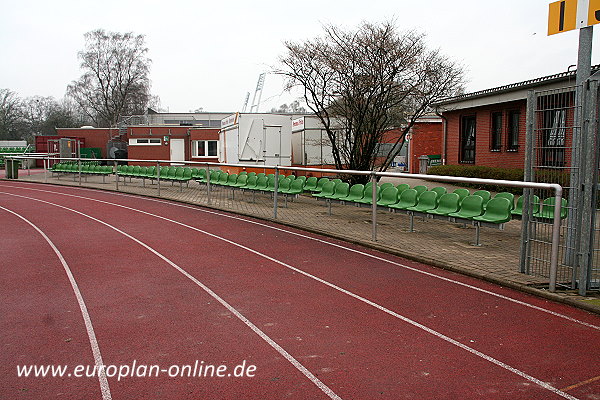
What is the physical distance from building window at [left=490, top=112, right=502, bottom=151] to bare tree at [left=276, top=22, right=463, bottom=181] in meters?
3.81

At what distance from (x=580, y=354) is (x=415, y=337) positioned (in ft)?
4.72

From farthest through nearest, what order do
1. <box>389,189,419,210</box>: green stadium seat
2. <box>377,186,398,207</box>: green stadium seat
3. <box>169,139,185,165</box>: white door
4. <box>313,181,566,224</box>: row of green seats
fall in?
<box>169,139,185,165</box>: white door → <box>377,186,398,207</box>: green stadium seat → <box>389,189,419,210</box>: green stadium seat → <box>313,181,566,224</box>: row of green seats

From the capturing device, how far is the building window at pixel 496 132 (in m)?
21.1

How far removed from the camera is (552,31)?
753cm

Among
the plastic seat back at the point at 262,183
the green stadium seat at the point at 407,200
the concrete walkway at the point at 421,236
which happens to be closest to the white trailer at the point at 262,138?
the concrete walkway at the point at 421,236

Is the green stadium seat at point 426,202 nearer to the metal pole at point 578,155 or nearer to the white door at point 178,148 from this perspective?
the metal pole at point 578,155

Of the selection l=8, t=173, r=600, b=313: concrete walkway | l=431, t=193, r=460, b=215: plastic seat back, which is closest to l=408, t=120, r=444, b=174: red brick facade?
l=8, t=173, r=600, b=313: concrete walkway

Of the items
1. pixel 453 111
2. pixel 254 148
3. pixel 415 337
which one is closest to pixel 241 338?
pixel 415 337

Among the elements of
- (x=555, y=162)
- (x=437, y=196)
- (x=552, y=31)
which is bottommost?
(x=437, y=196)

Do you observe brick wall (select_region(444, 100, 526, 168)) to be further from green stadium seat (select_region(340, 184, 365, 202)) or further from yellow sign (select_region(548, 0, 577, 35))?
yellow sign (select_region(548, 0, 577, 35))

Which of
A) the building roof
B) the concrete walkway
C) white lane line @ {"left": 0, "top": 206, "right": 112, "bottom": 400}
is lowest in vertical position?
white lane line @ {"left": 0, "top": 206, "right": 112, "bottom": 400}

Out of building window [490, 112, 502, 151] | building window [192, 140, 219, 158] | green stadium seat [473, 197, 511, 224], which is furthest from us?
building window [192, 140, 219, 158]

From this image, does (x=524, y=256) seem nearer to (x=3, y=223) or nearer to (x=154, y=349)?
(x=154, y=349)

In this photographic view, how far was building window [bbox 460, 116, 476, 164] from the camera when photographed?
2323cm
